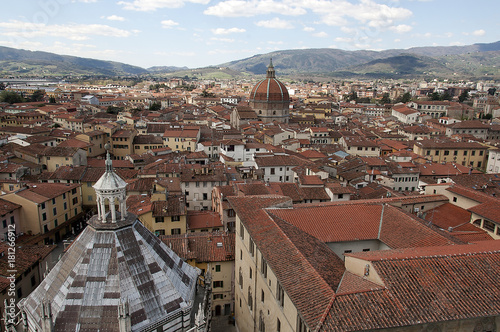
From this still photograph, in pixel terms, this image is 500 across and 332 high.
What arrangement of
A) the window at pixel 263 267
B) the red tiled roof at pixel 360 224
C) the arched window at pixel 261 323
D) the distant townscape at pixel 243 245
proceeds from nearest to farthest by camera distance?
the distant townscape at pixel 243 245, the window at pixel 263 267, the arched window at pixel 261 323, the red tiled roof at pixel 360 224

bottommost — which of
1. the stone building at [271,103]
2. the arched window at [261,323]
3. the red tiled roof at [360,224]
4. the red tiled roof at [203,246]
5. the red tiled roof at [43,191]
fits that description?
the arched window at [261,323]

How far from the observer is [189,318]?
13.9m

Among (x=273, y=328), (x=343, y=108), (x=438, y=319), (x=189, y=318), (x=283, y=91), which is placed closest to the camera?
(x=438, y=319)

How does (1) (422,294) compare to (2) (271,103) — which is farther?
(2) (271,103)

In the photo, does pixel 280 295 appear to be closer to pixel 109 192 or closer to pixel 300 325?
pixel 300 325

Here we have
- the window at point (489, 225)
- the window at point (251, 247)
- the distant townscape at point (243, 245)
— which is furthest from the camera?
the window at point (489, 225)

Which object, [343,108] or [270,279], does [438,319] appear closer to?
[270,279]

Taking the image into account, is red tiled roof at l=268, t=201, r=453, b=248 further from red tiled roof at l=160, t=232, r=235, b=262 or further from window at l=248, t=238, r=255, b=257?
red tiled roof at l=160, t=232, r=235, b=262

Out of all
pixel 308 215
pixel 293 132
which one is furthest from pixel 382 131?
pixel 308 215

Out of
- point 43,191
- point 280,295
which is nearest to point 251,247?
point 280,295

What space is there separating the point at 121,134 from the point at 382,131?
57561mm

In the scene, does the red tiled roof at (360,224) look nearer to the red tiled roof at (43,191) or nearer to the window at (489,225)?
the window at (489,225)

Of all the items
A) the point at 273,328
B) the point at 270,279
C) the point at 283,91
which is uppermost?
the point at 283,91

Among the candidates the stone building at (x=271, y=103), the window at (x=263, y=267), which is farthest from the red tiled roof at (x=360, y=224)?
the stone building at (x=271, y=103)
